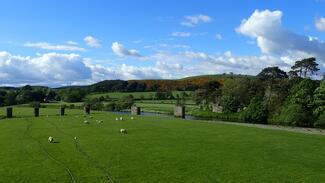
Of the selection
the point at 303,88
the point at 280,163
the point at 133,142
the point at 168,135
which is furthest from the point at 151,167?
the point at 303,88

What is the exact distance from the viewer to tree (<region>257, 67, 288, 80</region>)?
135 m

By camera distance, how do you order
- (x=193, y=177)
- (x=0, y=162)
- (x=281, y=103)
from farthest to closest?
(x=281, y=103) → (x=0, y=162) → (x=193, y=177)

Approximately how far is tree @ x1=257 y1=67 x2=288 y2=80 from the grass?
103811mm

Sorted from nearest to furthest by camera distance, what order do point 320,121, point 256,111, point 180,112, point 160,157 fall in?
point 160,157, point 180,112, point 320,121, point 256,111

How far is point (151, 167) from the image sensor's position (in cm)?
2112

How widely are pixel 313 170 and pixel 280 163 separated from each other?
2003mm

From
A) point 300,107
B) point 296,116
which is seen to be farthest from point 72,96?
point 300,107

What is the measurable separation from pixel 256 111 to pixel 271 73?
3217 cm

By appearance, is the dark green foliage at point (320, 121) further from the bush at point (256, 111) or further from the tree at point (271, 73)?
the tree at point (271, 73)

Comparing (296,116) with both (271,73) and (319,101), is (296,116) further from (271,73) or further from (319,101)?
(271,73)

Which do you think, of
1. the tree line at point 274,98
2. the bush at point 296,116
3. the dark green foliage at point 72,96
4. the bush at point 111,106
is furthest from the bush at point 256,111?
the dark green foliage at point 72,96

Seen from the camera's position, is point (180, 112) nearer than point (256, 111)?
Yes

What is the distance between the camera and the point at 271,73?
456 ft

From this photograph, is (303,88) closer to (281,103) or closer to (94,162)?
(281,103)
